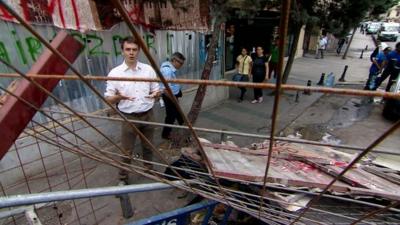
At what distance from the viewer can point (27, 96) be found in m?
1.12

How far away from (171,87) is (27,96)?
3.55 metres

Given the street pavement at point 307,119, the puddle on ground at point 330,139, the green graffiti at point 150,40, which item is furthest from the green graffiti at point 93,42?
the puddle on ground at point 330,139

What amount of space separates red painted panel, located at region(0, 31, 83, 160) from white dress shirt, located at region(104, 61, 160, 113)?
224cm

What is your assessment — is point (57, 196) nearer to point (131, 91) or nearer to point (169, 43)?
point (131, 91)

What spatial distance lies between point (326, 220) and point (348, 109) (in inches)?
276

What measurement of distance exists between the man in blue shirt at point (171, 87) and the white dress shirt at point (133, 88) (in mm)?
563

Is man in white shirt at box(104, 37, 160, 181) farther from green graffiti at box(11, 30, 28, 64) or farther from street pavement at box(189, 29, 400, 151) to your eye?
street pavement at box(189, 29, 400, 151)

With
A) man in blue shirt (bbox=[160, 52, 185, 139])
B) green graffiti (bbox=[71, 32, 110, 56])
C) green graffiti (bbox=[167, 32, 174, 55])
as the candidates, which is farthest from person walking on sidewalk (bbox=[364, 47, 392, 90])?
green graffiti (bbox=[71, 32, 110, 56])

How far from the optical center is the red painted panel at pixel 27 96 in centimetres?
111

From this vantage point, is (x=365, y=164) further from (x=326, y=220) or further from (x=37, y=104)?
(x=37, y=104)

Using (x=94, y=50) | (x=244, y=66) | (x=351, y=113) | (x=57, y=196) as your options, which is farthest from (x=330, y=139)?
(x=57, y=196)

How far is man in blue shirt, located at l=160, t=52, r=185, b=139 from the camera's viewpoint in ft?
15.1

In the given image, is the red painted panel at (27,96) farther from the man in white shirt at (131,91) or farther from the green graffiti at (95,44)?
the green graffiti at (95,44)

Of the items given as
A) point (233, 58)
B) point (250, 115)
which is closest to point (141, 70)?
point (250, 115)
